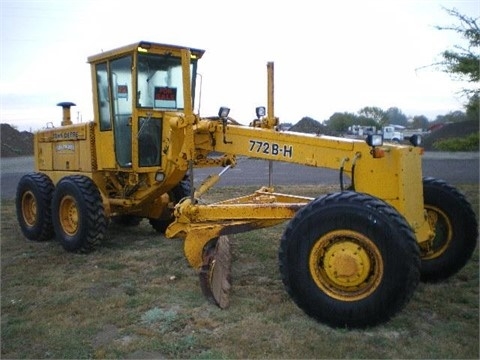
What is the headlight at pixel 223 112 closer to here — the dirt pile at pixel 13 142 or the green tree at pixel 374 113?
the green tree at pixel 374 113

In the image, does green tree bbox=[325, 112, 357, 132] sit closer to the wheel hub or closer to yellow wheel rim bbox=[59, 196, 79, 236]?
yellow wheel rim bbox=[59, 196, 79, 236]

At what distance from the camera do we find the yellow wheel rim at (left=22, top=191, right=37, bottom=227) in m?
8.53

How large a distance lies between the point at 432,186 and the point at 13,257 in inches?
226

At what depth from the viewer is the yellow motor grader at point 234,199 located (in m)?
4.09

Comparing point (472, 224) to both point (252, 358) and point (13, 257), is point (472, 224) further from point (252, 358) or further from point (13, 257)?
point (13, 257)

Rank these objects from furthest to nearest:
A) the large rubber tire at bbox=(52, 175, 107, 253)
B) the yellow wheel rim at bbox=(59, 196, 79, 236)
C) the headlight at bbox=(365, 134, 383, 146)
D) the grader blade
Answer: the yellow wheel rim at bbox=(59, 196, 79, 236), the large rubber tire at bbox=(52, 175, 107, 253), the grader blade, the headlight at bbox=(365, 134, 383, 146)

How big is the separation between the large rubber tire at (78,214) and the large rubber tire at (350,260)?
11.9 feet

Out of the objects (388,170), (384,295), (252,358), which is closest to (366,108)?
(388,170)

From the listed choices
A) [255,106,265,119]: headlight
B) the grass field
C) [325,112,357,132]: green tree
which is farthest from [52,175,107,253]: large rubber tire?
[325,112,357,132]: green tree

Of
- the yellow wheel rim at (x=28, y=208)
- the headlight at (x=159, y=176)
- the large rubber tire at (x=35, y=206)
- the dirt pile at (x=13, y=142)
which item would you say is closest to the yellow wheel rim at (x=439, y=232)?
A: the headlight at (x=159, y=176)

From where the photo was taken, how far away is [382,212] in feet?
13.0

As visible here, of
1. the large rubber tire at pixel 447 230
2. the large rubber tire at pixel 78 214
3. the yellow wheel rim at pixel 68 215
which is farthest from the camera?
the yellow wheel rim at pixel 68 215

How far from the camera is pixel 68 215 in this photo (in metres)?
7.55

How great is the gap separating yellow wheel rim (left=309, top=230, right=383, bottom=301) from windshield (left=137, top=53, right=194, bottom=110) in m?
3.71
